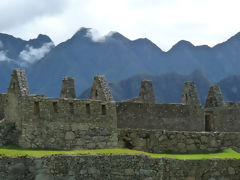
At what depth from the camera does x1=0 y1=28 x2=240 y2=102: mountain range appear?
191 feet

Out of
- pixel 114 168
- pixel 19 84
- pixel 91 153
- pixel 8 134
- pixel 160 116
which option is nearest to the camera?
pixel 114 168

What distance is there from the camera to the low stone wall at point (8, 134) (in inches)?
754

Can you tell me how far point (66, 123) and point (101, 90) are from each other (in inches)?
190

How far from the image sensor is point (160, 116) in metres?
26.5

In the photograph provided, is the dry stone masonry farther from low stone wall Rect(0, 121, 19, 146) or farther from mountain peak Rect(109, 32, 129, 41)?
mountain peak Rect(109, 32, 129, 41)

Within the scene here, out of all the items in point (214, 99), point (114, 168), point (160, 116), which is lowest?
point (114, 168)

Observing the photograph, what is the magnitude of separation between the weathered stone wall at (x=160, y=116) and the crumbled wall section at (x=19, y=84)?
256 inches

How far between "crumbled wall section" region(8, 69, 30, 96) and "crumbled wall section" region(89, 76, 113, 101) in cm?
520

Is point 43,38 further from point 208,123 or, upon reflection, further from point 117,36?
point 208,123

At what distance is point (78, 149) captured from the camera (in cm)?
1984

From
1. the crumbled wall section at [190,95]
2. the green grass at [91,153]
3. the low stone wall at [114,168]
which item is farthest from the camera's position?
the crumbled wall section at [190,95]

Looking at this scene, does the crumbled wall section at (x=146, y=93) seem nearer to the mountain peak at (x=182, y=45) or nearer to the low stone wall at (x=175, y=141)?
the low stone wall at (x=175, y=141)

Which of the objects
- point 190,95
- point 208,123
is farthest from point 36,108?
point 190,95

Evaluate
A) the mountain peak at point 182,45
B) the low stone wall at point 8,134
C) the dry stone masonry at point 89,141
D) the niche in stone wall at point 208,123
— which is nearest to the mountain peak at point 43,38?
the mountain peak at point 182,45
